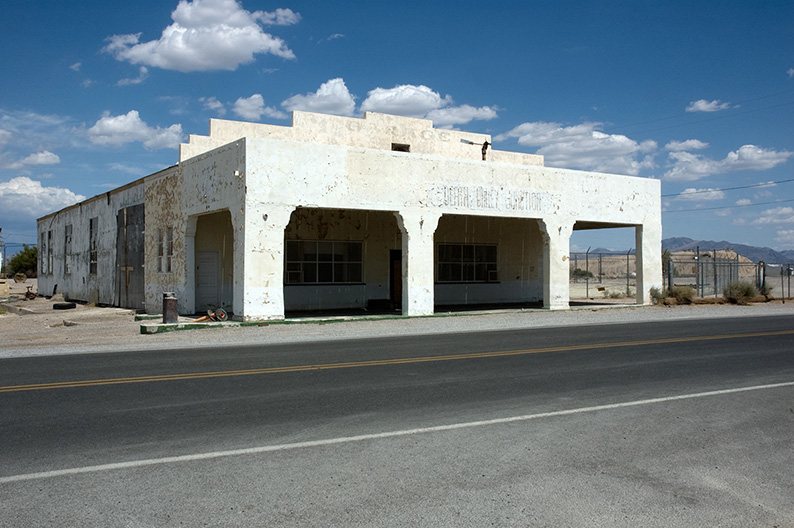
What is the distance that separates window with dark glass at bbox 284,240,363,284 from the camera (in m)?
24.0

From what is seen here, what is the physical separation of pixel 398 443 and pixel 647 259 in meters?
23.3

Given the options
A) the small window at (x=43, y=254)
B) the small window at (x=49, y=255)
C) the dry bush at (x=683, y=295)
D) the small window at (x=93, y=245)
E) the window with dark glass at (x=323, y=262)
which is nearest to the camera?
the window with dark glass at (x=323, y=262)

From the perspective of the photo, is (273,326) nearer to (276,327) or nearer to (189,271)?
(276,327)

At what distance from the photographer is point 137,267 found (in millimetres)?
26219

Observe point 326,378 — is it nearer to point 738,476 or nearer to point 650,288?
point 738,476

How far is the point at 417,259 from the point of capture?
21.3 metres

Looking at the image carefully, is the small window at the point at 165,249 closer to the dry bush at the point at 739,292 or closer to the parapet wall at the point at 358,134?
the parapet wall at the point at 358,134

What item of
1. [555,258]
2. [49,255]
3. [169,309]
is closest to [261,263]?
[169,309]

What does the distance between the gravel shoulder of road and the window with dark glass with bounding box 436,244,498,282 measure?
447 centimetres

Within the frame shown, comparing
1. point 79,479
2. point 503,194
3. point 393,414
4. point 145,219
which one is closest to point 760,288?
point 503,194

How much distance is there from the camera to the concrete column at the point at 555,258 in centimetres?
2411

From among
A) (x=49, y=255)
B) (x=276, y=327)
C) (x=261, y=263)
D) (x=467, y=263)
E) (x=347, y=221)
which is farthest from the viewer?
(x=49, y=255)

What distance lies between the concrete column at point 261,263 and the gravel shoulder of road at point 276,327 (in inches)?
20.7

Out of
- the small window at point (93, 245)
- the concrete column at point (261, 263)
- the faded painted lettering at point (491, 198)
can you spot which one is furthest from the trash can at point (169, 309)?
the small window at point (93, 245)
